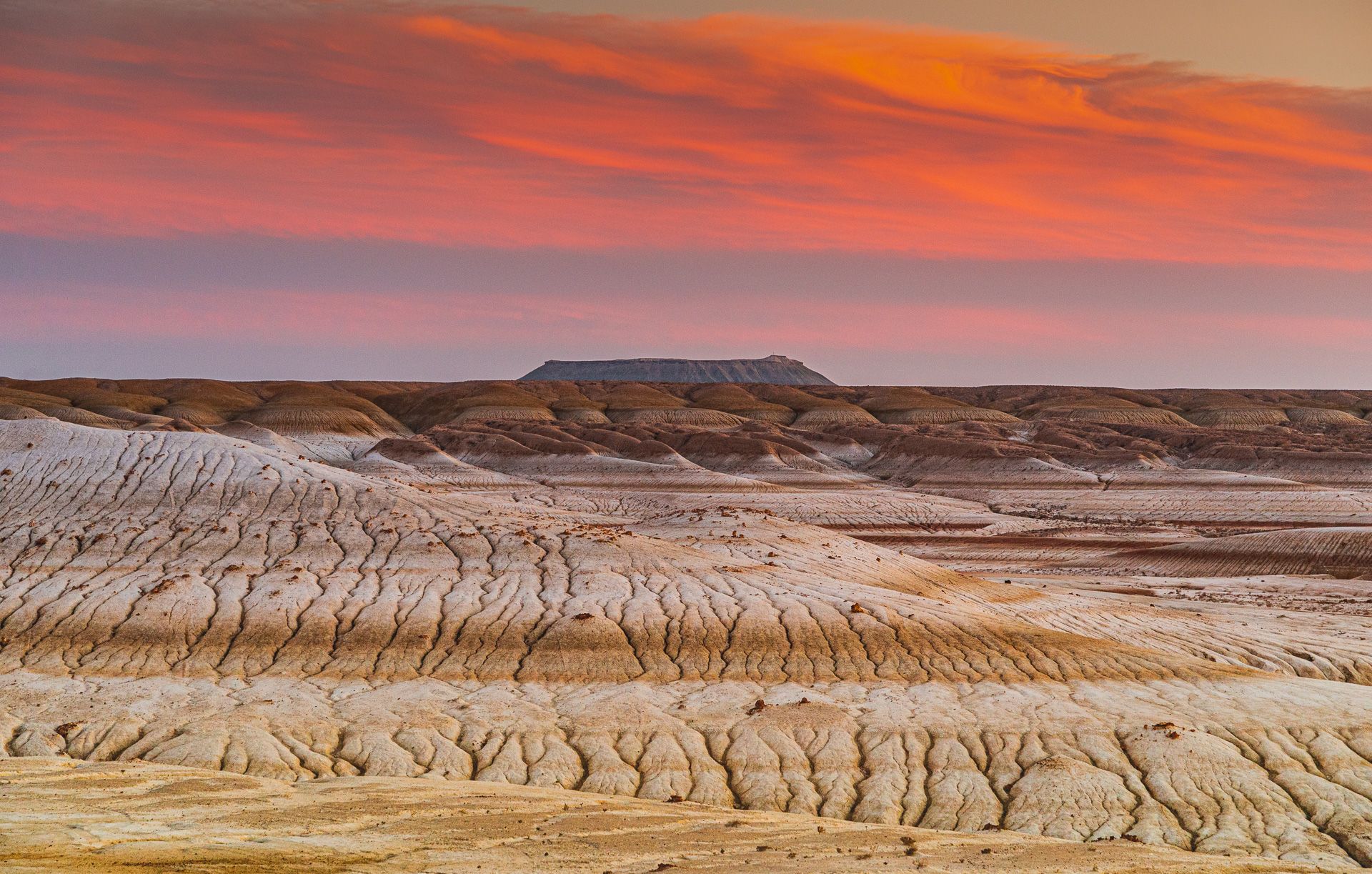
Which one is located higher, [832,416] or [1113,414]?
[1113,414]

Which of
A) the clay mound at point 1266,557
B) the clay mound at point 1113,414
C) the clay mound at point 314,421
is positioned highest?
the clay mound at point 1113,414

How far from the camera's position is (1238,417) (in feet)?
556

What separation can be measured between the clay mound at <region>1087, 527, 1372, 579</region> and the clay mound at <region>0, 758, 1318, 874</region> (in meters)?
39.9

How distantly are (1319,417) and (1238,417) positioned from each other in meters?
11.0

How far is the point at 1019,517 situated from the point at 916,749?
58.7 meters

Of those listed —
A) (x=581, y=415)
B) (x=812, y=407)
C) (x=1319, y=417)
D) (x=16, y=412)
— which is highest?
(x=1319, y=417)

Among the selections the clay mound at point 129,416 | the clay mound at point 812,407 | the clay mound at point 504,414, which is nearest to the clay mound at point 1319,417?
the clay mound at point 812,407

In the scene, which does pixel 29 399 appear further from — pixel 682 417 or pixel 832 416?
pixel 832 416

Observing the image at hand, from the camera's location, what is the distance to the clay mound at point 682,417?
153 metres

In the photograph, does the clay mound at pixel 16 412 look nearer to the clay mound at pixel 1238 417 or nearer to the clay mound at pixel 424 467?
the clay mound at pixel 424 467

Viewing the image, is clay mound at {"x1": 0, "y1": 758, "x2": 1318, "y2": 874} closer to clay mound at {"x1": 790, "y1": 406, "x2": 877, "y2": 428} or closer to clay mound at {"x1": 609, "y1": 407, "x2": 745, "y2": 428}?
clay mound at {"x1": 609, "y1": 407, "x2": 745, "y2": 428}

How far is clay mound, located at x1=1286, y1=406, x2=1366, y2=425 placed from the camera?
16375cm

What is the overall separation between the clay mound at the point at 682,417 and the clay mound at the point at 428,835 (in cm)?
13211

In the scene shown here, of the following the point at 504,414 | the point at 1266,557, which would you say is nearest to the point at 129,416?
the point at 504,414
